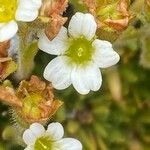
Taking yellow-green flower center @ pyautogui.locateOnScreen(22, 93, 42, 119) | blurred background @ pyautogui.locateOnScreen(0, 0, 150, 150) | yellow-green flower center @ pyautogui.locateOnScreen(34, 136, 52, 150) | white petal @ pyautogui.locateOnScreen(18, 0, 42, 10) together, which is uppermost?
white petal @ pyautogui.locateOnScreen(18, 0, 42, 10)

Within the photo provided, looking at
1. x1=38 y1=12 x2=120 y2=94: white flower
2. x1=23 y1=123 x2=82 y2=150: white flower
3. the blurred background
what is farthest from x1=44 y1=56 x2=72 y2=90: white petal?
the blurred background

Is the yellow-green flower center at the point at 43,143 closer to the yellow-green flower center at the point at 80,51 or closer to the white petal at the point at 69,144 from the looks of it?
the white petal at the point at 69,144

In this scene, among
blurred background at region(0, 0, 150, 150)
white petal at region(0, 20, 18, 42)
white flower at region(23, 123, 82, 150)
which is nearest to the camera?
white petal at region(0, 20, 18, 42)

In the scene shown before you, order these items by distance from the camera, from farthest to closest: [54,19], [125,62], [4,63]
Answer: [125,62]
[4,63]
[54,19]

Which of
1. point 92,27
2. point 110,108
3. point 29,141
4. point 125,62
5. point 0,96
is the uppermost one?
point 92,27

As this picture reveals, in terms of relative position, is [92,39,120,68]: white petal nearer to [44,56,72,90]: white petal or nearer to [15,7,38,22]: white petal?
[44,56,72,90]: white petal

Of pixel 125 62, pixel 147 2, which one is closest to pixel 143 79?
pixel 125 62

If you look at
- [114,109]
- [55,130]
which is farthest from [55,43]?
[114,109]

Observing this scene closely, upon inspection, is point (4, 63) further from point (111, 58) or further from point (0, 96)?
point (111, 58)
